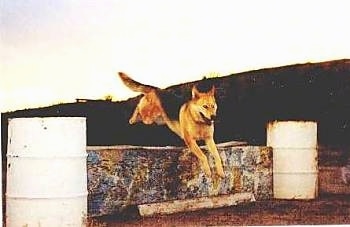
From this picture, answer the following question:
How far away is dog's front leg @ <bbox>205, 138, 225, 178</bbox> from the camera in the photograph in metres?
3.99

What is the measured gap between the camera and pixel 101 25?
3.93m

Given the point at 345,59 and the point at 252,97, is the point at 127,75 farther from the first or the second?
the point at 345,59

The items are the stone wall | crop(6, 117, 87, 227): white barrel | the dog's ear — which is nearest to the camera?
crop(6, 117, 87, 227): white barrel

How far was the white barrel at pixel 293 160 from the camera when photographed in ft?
13.4

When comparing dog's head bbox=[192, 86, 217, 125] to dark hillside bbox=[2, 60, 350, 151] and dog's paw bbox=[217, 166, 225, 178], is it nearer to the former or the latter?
dark hillside bbox=[2, 60, 350, 151]

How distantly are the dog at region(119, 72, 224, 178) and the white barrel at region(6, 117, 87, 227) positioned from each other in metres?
0.33

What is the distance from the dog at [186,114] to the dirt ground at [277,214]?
7.9 inches

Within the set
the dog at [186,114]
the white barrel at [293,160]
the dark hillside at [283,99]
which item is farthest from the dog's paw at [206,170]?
the white barrel at [293,160]

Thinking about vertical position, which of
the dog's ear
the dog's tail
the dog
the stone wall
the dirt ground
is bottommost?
the dirt ground

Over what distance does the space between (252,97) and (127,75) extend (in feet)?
1.89

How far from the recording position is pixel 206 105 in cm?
398

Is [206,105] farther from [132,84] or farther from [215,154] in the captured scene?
[132,84]

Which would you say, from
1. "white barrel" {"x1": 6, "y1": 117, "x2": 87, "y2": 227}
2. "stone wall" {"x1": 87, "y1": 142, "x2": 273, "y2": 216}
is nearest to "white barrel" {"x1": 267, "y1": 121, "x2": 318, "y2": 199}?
"stone wall" {"x1": 87, "y1": 142, "x2": 273, "y2": 216}

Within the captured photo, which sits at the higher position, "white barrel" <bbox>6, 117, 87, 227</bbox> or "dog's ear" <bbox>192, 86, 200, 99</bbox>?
"dog's ear" <bbox>192, 86, 200, 99</bbox>
